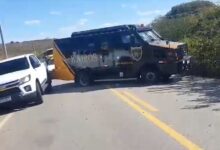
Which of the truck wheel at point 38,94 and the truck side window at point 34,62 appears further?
the truck side window at point 34,62

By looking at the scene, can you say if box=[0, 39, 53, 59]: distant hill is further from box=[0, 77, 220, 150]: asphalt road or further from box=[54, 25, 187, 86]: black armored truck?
box=[0, 77, 220, 150]: asphalt road

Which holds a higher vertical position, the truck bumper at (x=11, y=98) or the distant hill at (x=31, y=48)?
the truck bumper at (x=11, y=98)

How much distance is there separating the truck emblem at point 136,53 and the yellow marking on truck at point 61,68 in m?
3.27

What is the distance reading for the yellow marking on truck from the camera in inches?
877

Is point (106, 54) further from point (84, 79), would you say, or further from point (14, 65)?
point (14, 65)

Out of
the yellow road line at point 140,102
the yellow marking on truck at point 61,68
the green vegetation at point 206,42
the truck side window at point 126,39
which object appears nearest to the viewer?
the yellow road line at point 140,102

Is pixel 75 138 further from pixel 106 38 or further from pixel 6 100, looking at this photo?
pixel 106 38

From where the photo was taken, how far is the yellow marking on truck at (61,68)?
73.1ft

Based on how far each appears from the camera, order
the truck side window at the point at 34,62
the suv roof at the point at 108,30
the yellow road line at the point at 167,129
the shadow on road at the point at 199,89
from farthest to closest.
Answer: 1. the suv roof at the point at 108,30
2. the truck side window at the point at 34,62
3. the shadow on road at the point at 199,89
4. the yellow road line at the point at 167,129

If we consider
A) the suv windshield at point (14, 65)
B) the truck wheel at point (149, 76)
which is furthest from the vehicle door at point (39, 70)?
the truck wheel at point (149, 76)

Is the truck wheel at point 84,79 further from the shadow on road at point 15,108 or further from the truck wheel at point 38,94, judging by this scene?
the truck wheel at point 38,94

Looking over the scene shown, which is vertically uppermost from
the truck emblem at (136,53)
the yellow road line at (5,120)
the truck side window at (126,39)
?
the truck side window at (126,39)

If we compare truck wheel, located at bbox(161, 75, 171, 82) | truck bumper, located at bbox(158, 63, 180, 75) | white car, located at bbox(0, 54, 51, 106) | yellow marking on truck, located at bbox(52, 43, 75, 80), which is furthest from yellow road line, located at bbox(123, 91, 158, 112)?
yellow marking on truck, located at bbox(52, 43, 75, 80)

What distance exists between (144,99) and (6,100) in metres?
4.53
